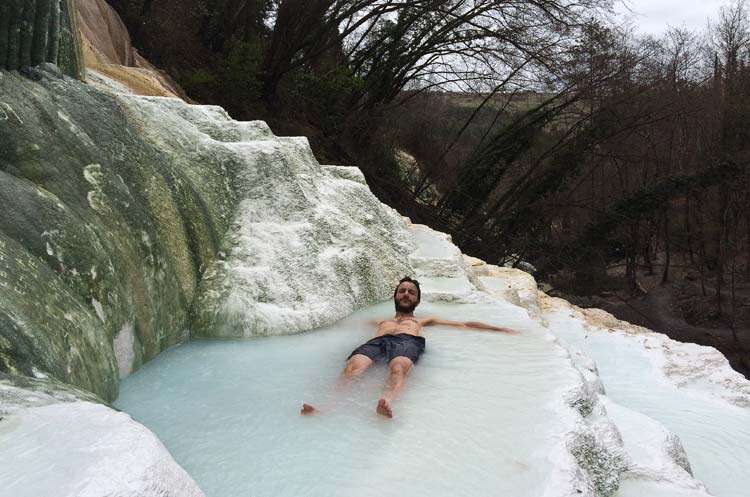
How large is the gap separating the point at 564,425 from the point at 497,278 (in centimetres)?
425

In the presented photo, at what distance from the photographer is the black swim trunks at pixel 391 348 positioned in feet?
10.8

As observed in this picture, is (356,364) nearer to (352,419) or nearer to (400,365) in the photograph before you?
(400,365)

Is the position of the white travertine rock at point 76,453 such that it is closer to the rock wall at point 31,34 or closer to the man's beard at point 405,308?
the rock wall at point 31,34

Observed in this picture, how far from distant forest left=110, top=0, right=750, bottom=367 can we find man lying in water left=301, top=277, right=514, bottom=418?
7.64 meters

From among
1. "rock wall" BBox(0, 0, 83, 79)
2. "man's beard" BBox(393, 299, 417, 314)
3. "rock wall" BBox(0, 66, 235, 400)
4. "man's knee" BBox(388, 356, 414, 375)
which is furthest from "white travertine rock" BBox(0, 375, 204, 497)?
"man's beard" BBox(393, 299, 417, 314)

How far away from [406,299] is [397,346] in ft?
2.69

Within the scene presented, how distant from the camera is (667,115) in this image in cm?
1299

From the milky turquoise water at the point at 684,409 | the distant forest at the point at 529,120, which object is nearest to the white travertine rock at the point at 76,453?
the milky turquoise water at the point at 684,409

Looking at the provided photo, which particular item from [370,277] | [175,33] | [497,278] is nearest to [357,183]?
[370,277]

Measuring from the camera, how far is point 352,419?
258 centimetres

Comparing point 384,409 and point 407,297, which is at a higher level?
point 407,297

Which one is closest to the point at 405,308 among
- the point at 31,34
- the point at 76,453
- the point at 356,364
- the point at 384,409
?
the point at 356,364

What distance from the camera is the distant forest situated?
1164 cm

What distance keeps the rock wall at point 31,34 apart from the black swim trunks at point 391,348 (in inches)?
86.7
